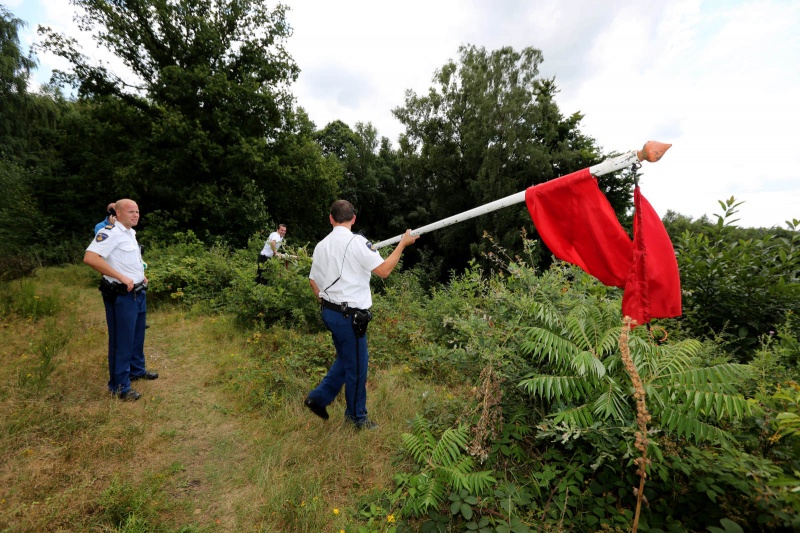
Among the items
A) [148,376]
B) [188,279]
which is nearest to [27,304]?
[188,279]

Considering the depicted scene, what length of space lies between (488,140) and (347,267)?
21794 mm

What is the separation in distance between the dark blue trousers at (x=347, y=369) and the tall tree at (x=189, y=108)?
598 inches

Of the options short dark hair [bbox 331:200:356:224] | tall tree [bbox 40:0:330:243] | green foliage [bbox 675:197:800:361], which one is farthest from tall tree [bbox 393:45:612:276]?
short dark hair [bbox 331:200:356:224]

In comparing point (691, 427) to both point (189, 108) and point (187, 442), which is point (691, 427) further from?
point (189, 108)

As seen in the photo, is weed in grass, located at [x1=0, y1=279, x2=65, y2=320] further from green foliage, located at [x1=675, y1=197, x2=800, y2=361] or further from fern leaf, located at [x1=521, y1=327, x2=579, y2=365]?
green foliage, located at [x1=675, y1=197, x2=800, y2=361]

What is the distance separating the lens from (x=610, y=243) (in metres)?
2.60

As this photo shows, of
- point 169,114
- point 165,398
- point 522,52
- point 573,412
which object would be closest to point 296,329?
point 165,398

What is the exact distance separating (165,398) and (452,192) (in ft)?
76.8

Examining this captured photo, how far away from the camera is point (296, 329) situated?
5.91m

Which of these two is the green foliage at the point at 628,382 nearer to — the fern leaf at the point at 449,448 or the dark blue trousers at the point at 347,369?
the fern leaf at the point at 449,448

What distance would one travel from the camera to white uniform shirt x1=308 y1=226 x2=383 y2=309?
3.04 m

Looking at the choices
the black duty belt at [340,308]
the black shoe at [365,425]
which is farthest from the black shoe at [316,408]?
the black duty belt at [340,308]

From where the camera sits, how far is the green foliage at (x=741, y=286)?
4.25 meters

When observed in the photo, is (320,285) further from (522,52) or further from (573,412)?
(522,52)
